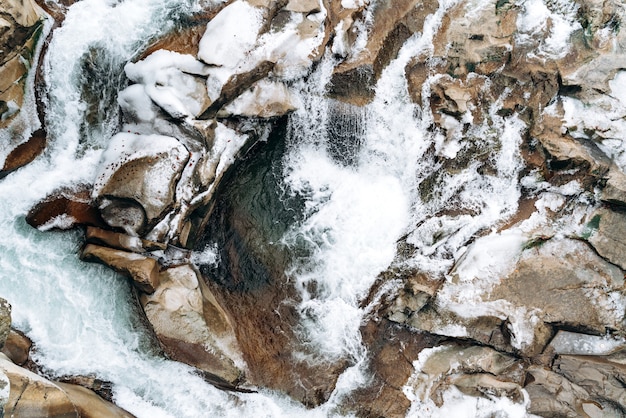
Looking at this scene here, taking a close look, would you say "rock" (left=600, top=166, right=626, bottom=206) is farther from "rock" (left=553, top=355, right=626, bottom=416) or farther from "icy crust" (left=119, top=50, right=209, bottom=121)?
"icy crust" (left=119, top=50, right=209, bottom=121)

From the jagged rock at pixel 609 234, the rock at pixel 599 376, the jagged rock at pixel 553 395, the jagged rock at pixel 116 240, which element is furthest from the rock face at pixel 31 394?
the jagged rock at pixel 609 234

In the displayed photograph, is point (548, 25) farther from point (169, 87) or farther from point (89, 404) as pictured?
point (89, 404)

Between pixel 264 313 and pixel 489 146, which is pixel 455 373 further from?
pixel 489 146

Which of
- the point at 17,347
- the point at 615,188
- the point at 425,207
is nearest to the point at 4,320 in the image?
the point at 17,347

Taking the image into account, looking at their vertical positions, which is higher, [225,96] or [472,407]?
[225,96]

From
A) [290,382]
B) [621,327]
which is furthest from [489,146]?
[290,382]
